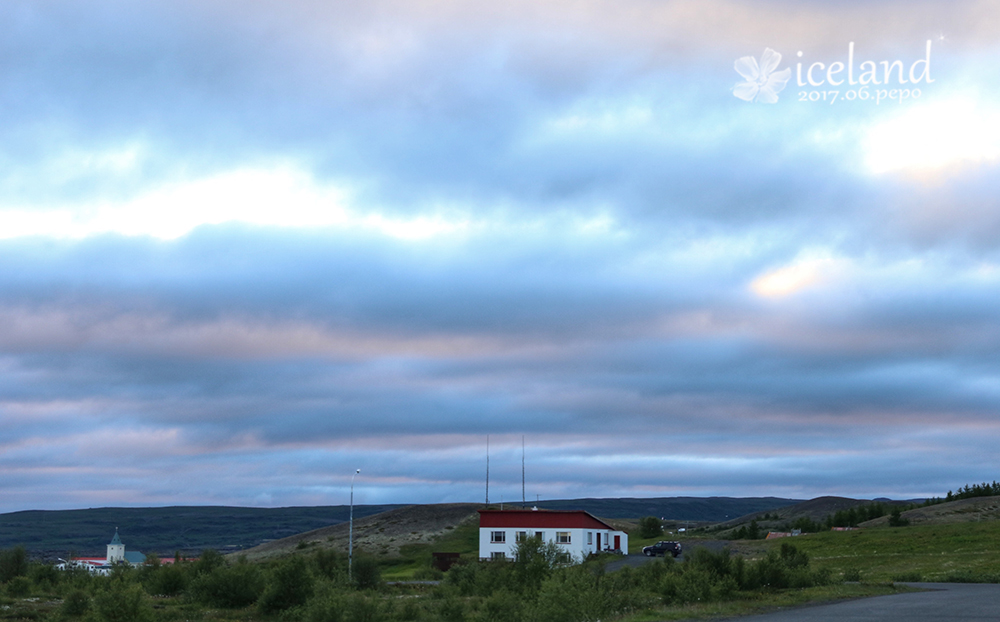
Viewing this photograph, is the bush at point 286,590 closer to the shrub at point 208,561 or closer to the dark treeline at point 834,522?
the shrub at point 208,561

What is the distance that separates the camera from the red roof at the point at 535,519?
98.1 m

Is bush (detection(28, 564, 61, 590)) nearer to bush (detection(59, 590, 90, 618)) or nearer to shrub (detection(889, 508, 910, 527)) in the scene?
bush (detection(59, 590, 90, 618))

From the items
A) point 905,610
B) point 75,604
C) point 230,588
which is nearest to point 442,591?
point 230,588

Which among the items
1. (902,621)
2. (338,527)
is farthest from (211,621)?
(338,527)

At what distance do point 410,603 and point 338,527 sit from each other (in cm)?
12285

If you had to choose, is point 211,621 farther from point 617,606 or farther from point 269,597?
point 617,606

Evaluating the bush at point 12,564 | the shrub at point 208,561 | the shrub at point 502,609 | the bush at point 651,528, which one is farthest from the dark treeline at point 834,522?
the shrub at point 502,609

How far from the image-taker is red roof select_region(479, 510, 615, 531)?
9806 centimetres

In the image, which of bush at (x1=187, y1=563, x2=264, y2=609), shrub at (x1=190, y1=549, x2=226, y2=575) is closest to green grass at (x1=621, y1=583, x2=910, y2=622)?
bush at (x1=187, y1=563, x2=264, y2=609)

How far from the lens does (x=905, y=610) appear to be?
1270 inches

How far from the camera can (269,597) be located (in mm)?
45781

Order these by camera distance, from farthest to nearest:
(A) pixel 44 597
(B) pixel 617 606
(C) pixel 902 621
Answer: (A) pixel 44 597
(B) pixel 617 606
(C) pixel 902 621

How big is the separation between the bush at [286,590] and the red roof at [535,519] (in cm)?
5280

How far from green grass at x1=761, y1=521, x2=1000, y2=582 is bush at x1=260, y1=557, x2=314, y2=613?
112 ft
